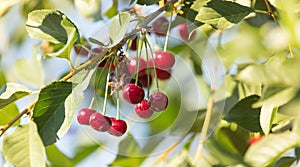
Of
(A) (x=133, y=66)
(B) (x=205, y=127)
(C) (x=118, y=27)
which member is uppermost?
(C) (x=118, y=27)

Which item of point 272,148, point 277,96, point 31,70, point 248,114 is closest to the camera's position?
point 277,96

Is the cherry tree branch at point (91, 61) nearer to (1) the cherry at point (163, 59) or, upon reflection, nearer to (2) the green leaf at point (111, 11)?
(1) the cherry at point (163, 59)

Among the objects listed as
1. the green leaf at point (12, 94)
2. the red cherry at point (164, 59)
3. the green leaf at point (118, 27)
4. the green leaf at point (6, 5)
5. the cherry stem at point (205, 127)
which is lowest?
the cherry stem at point (205, 127)

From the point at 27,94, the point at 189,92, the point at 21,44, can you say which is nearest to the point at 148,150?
the point at 189,92

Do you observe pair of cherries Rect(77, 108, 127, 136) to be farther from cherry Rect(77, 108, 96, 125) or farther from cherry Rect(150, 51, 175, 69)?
cherry Rect(150, 51, 175, 69)

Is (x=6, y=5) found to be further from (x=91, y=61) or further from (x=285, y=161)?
(x=285, y=161)

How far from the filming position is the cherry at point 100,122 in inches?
38.9

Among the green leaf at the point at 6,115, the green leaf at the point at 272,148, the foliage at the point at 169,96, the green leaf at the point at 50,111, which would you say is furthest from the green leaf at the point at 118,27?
the green leaf at the point at 6,115

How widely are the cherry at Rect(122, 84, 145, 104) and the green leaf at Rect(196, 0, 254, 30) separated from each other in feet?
0.49

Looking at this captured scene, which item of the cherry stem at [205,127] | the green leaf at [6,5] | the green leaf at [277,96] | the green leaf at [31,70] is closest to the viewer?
the green leaf at [277,96]

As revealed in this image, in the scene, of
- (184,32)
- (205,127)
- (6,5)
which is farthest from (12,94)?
(6,5)

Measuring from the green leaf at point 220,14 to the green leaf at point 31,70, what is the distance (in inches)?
19.8

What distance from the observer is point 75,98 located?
3.14 ft

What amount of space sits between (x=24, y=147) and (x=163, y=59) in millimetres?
288
